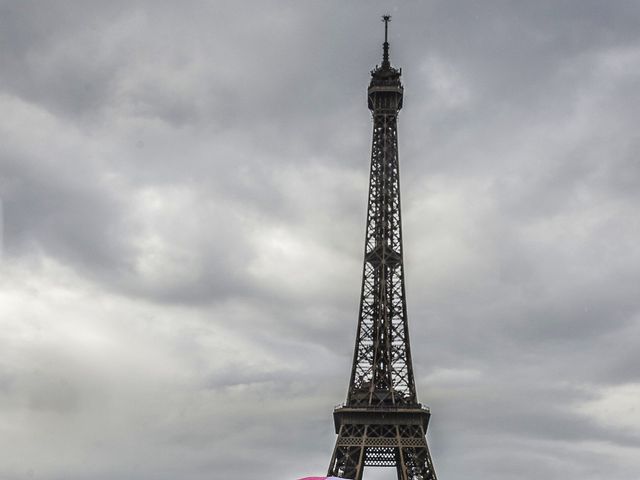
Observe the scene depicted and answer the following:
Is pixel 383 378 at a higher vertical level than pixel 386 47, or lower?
lower

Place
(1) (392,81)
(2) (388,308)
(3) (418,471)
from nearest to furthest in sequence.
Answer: (3) (418,471) < (2) (388,308) < (1) (392,81)

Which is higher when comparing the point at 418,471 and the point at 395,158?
the point at 395,158

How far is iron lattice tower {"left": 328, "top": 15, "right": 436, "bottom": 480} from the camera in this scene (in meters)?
151

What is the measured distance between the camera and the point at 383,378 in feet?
510

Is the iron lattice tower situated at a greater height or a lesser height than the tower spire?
lesser

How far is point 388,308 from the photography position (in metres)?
159

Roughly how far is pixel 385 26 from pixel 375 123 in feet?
60.1

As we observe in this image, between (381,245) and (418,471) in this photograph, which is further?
(381,245)

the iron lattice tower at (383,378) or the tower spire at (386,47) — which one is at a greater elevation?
the tower spire at (386,47)

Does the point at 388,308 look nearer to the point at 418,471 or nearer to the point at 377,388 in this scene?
the point at 377,388

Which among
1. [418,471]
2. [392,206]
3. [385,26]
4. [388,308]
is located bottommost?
[418,471]

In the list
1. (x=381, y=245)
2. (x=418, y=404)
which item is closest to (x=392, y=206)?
(x=381, y=245)

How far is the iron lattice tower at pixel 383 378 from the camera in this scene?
151 metres

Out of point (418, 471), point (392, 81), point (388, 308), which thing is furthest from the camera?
point (392, 81)
